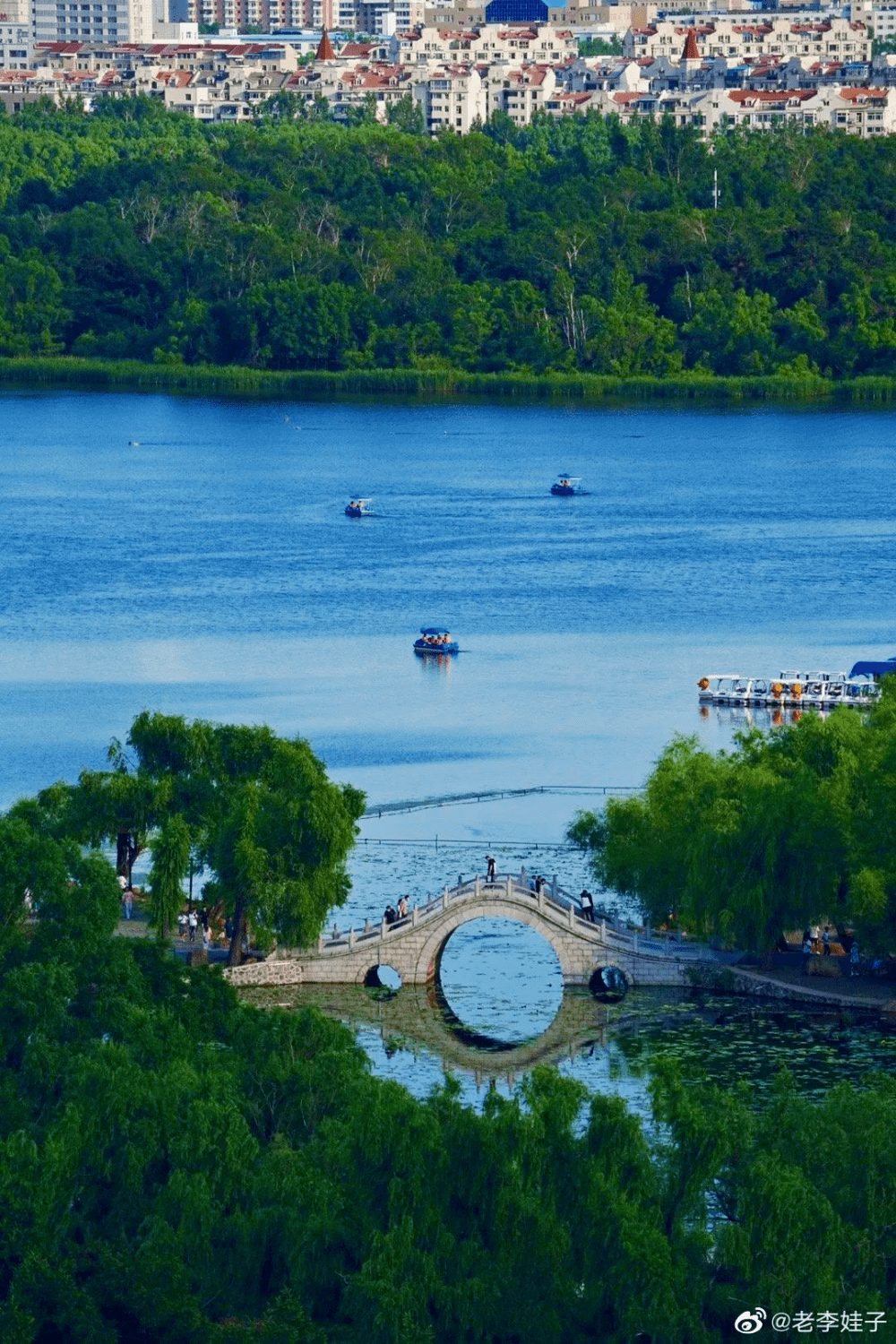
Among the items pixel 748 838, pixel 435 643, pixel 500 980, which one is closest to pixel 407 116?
pixel 435 643

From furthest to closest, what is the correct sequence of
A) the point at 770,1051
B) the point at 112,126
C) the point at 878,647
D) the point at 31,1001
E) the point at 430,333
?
the point at 112,126
the point at 430,333
the point at 878,647
the point at 770,1051
the point at 31,1001

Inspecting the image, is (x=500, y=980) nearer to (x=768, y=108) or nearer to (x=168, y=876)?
(x=168, y=876)

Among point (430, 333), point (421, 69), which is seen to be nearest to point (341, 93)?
point (421, 69)

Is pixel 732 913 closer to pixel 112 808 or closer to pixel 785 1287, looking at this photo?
pixel 112 808

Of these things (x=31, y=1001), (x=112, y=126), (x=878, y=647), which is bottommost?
(x=31, y=1001)

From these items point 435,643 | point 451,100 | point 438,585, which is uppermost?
point 451,100

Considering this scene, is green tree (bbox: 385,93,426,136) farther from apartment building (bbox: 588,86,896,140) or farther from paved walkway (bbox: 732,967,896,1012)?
paved walkway (bbox: 732,967,896,1012)

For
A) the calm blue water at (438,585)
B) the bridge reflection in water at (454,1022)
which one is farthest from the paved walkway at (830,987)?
the calm blue water at (438,585)
